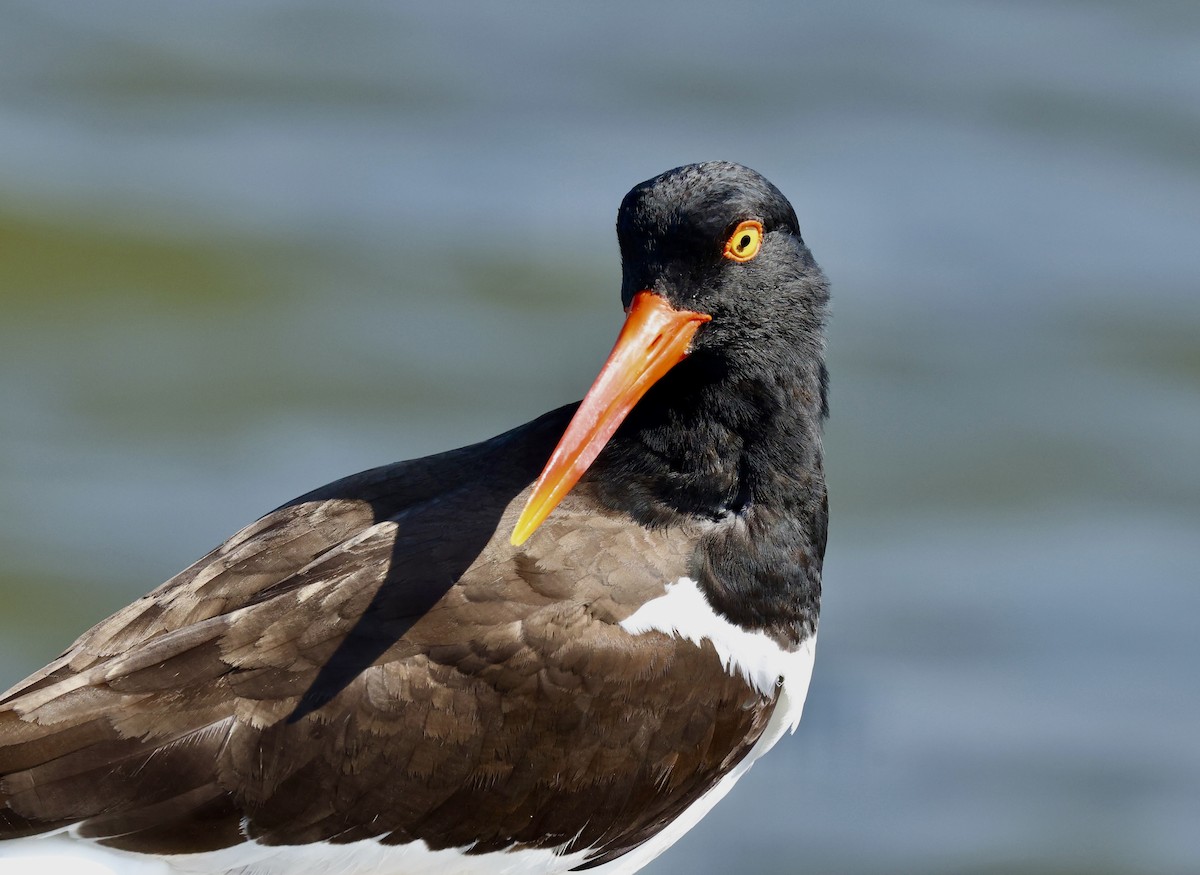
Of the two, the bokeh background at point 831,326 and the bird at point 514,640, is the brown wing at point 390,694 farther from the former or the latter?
the bokeh background at point 831,326

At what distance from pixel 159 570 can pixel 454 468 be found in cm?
280

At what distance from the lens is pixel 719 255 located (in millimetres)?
4488

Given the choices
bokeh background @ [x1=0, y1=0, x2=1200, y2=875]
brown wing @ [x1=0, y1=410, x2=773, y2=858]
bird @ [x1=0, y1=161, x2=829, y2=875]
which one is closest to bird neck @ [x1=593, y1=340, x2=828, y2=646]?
bird @ [x1=0, y1=161, x2=829, y2=875]

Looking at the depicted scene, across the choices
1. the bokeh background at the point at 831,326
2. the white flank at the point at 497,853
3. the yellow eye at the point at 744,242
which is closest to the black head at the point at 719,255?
the yellow eye at the point at 744,242

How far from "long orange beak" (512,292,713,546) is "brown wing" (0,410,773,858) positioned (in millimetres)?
197

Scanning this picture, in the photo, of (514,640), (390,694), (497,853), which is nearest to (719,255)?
(514,640)

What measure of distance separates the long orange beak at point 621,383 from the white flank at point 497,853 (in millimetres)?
382

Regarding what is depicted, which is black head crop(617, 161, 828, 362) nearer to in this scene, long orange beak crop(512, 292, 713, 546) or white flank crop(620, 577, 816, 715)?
long orange beak crop(512, 292, 713, 546)

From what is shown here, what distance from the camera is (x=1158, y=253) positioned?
8812 mm

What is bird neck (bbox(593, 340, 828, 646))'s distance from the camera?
15.0 feet

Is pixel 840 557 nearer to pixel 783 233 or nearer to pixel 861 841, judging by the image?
pixel 861 841

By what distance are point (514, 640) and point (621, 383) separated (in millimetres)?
668

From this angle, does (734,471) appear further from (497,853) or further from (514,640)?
(497,853)

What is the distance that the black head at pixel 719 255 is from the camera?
442 cm
